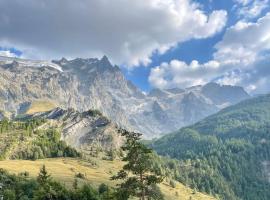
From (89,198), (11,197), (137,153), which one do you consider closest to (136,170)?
(137,153)

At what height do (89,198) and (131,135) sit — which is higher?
(131,135)

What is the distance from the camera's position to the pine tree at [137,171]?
7188 cm

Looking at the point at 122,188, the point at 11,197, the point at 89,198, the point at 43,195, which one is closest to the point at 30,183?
the point at 11,197

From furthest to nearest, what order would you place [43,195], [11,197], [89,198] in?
[11,197], [89,198], [43,195]

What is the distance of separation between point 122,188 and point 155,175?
19.1ft

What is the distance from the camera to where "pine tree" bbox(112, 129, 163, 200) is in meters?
71.9

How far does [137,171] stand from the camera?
239 feet

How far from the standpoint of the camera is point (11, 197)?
150m

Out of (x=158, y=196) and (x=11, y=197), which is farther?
(x=11, y=197)

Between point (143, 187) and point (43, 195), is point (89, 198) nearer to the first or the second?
point (43, 195)

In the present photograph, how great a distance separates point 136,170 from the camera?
72.8 meters

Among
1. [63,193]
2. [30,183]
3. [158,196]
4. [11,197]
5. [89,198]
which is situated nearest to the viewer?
[158,196]

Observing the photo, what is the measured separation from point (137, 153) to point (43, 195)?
2523 cm

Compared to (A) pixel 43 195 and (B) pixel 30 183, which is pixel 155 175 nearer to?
(A) pixel 43 195
